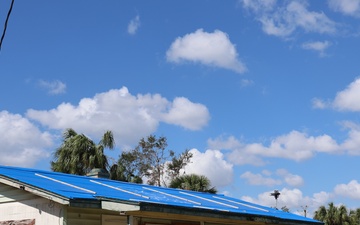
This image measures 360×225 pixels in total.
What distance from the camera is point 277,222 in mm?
15828

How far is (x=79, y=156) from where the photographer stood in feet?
97.6

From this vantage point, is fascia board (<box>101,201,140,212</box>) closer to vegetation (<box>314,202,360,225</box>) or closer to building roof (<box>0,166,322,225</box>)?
building roof (<box>0,166,322,225</box>)

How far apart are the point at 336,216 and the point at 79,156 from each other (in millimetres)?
29962

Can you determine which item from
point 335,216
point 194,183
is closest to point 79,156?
point 194,183

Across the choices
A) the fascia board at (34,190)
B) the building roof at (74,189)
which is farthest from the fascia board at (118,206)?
the fascia board at (34,190)

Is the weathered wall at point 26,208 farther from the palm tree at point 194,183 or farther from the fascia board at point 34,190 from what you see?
the palm tree at point 194,183

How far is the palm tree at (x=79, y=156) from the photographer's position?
29.7 metres

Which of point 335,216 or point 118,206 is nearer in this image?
point 118,206

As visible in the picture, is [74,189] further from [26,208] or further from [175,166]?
[175,166]

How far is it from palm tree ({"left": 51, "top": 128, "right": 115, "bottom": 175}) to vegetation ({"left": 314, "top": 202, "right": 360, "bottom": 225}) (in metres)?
27.9

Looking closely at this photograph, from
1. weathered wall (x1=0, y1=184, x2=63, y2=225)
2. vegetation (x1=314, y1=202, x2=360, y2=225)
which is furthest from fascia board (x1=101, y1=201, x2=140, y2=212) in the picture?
vegetation (x1=314, y1=202, x2=360, y2=225)

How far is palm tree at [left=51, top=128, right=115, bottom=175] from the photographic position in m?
29.7

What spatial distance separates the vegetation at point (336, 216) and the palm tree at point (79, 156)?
27.9 m

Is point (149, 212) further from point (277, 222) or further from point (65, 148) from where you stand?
point (65, 148)
